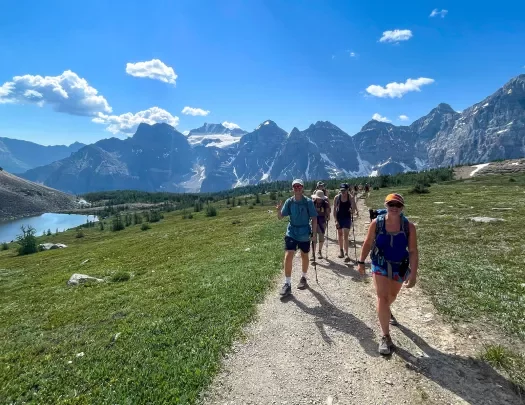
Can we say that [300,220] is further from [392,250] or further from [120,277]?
[120,277]

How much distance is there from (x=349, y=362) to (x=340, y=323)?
2409 millimetres

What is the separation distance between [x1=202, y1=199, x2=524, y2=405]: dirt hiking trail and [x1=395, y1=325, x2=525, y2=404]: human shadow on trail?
24 millimetres

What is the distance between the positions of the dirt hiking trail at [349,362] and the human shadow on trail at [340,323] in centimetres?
3

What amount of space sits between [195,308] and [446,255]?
15462 mm

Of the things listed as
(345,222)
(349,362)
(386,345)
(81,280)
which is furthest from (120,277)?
(386,345)

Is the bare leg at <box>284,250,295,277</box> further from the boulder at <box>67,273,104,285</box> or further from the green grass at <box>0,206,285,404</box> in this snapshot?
the boulder at <box>67,273,104,285</box>

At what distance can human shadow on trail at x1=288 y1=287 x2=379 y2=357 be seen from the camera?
1048 centimetres

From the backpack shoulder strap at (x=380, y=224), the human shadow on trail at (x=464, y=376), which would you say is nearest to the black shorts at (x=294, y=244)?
the backpack shoulder strap at (x=380, y=224)

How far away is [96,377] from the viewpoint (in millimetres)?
9641

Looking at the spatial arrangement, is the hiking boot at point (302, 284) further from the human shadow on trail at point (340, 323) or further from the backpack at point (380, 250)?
the backpack at point (380, 250)

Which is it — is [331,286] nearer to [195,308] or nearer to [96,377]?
[195,308]

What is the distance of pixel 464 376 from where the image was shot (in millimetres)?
8750

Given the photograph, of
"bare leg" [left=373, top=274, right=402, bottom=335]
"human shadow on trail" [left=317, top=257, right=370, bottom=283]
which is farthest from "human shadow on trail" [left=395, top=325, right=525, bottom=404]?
"human shadow on trail" [left=317, top=257, right=370, bottom=283]

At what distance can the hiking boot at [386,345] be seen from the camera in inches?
381
